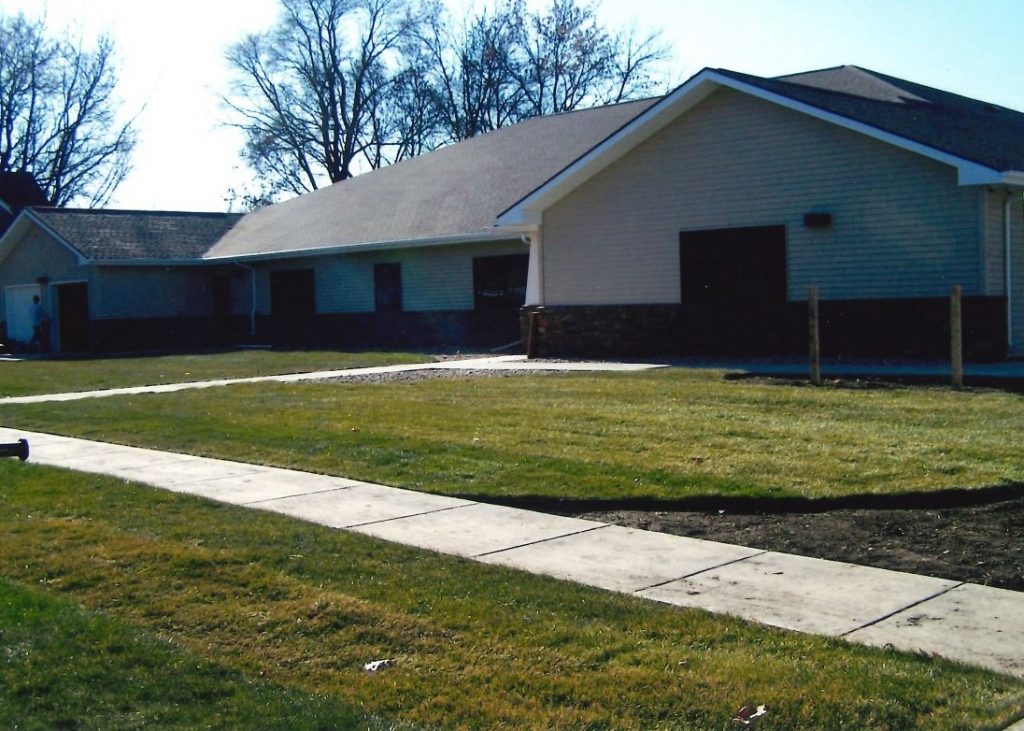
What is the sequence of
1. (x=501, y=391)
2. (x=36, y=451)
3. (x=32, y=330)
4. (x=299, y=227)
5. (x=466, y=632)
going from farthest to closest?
(x=32, y=330)
(x=299, y=227)
(x=501, y=391)
(x=36, y=451)
(x=466, y=632)

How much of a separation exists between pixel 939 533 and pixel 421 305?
22.7 m

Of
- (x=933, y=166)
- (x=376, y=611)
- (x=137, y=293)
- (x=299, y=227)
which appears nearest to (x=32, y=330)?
(x=137, y=293)

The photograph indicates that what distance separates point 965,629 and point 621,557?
2247mm

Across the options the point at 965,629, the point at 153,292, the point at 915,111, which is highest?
the point at 915,111

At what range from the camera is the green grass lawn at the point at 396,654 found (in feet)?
15.2

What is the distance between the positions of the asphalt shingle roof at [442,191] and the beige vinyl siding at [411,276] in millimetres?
685

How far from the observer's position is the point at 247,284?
36.5m

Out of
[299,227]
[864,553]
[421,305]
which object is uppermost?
[299,227]

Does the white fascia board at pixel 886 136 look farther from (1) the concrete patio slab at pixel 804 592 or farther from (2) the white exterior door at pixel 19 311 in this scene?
(2) the white exterior door at pixel 19 311

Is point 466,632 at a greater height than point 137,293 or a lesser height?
lesser

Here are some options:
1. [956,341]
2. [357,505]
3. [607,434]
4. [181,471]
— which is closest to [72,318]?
[181,471]

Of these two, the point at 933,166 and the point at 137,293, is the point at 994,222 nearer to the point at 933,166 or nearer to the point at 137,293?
the point at 933,166

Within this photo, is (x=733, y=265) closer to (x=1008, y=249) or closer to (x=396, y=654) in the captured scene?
(x=1008, y=249)

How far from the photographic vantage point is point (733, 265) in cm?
2084
